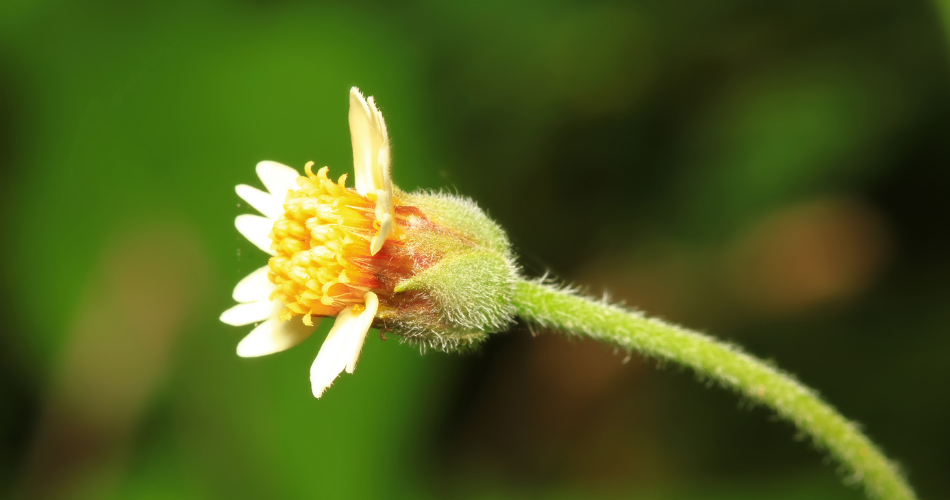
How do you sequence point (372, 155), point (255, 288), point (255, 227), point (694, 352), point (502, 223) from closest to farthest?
point (372, 155) < point (694, 352) < point (255, 288) < point (255, 227) < point (502, 223)

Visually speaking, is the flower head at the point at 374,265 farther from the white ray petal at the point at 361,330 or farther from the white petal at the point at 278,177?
the white petal at the point at 278,177

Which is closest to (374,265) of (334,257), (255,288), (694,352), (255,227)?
(334,257)

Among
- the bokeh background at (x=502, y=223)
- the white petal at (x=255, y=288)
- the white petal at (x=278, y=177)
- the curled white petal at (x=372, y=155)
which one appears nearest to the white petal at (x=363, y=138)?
the curled white petal at (x=372, y=155)

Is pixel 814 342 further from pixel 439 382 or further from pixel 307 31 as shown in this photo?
pixel 307 31

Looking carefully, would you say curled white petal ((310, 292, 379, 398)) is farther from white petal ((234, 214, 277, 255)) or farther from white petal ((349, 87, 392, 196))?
white petal ((234, 214, 277, 255))

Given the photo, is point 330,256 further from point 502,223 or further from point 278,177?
point 502,223

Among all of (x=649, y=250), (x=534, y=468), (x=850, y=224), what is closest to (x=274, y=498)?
(x=534, y=468)

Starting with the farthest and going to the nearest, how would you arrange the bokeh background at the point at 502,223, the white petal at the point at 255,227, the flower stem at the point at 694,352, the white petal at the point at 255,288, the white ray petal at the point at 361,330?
1. the bokeh background at the point at 502,223
2. the white petal at the point at 255,227
3. the white petal at the point at 255,288
4. the flower stem at the point at 694,352
5. the white ray petal at the point at 361,330
